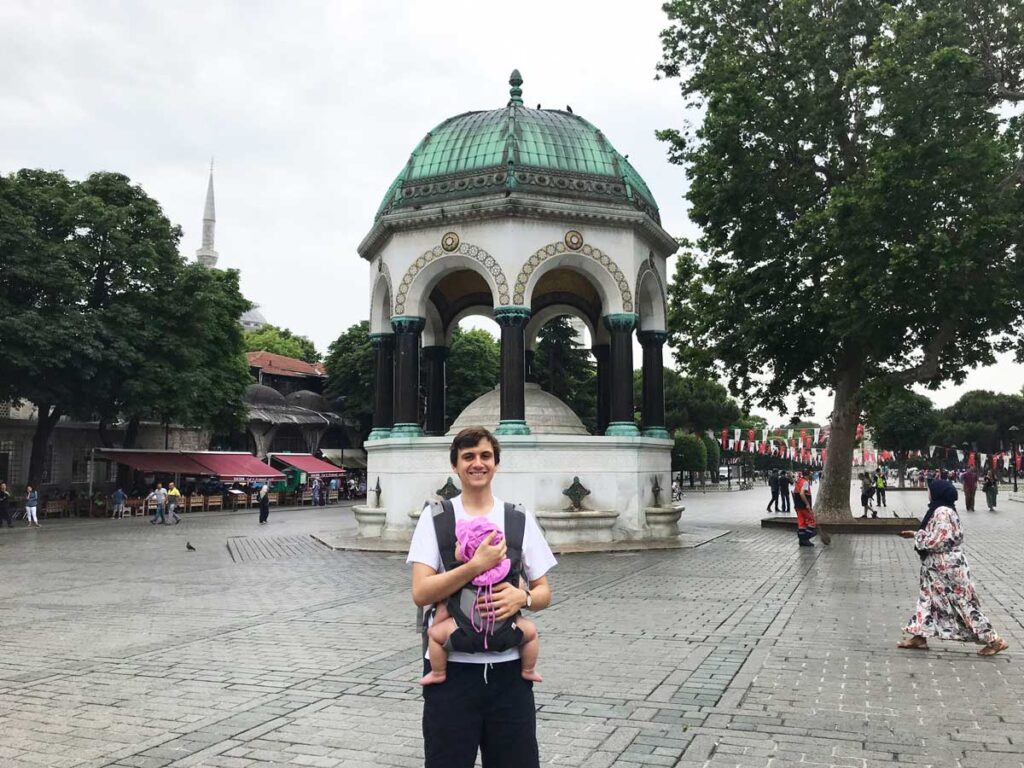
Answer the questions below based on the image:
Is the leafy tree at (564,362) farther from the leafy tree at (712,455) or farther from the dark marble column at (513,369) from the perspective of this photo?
the leafy tree at (712,455)

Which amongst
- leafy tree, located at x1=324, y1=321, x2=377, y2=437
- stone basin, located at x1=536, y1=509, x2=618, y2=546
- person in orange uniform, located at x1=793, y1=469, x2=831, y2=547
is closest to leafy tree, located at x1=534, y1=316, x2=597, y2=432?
leafy tree, located at x1=324, y1=321, x2=377, y2=437

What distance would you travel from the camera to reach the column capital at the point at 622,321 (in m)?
19.7

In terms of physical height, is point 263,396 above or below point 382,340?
above

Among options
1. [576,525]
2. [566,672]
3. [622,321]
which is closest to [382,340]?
[622,321]

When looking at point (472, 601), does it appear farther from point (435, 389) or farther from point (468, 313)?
point (468, 313)

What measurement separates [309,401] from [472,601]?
54.6 m

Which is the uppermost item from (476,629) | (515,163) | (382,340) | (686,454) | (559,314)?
(515,163)

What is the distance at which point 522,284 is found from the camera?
755 inches

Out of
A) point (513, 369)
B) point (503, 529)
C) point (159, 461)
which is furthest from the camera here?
point (159, 461)

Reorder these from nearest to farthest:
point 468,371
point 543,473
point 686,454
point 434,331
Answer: point 543,473 → point 434,331 → point 468,371 → point 686,454

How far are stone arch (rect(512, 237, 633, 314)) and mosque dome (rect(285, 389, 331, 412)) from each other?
38.6m

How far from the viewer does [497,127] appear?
20.7 m

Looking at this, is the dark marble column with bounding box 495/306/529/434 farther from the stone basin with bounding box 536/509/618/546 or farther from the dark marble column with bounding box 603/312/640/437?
the dark marble column with bounding box 603/312/640/437

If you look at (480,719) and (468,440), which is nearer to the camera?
(480,719)
